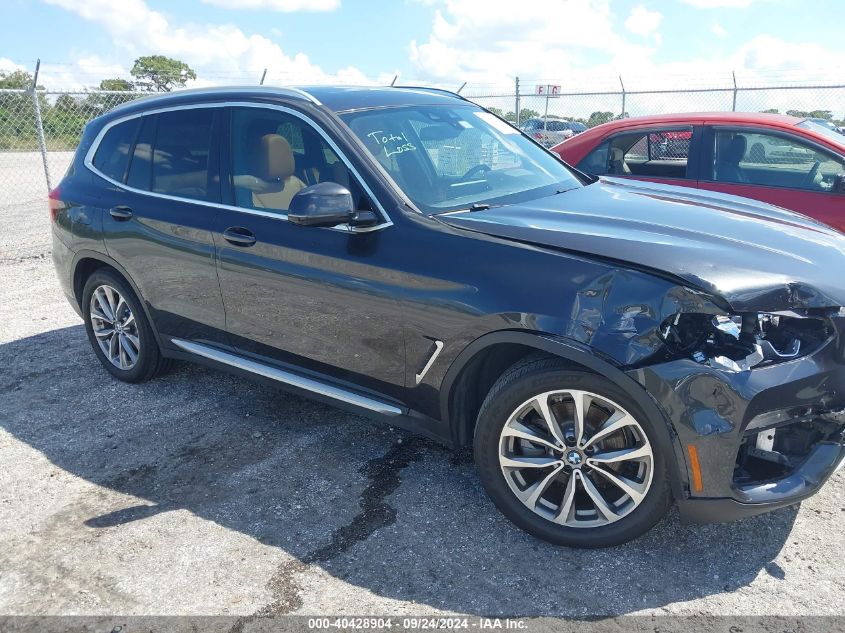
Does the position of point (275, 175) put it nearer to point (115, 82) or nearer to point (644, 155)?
point (644, 155)

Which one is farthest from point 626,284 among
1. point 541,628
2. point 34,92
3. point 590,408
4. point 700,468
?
point 34,92

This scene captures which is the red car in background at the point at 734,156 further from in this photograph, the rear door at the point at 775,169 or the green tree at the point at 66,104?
the green tree at the point at 66,104

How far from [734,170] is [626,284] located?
4120 millimetres

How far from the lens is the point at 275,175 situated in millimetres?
3900

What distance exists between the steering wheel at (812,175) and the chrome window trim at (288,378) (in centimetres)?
438

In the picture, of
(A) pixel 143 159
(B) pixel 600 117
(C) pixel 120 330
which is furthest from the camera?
(B) pixel 600 117

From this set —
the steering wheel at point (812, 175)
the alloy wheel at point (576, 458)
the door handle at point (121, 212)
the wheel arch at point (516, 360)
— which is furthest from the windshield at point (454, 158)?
the steering wheel at point (812, 175)

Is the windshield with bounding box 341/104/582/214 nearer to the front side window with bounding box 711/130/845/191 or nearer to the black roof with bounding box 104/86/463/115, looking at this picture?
the black roof with bounding box 104/86/463/115

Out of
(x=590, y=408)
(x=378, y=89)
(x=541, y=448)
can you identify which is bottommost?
(x=541, y=448)

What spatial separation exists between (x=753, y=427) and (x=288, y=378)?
7.47 ft

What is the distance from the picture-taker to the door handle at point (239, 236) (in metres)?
3.88

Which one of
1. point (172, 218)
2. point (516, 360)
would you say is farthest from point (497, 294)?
point (172, 218)

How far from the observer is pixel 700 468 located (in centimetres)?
273

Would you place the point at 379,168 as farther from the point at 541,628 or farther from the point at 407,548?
the point at 541,628
